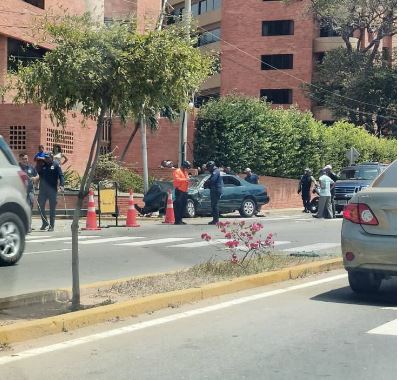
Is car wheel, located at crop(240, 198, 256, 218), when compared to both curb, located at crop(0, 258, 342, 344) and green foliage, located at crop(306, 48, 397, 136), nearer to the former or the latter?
curb, located at crop(0, 258, 342, 344)

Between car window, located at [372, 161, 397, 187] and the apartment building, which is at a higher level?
the apartment building

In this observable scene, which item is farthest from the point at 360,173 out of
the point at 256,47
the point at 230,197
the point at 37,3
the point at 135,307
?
the point at 256,47

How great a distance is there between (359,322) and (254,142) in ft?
88.7

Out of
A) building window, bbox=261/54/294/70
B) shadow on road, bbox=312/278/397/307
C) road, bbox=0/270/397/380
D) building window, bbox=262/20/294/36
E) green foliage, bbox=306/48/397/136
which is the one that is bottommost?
road, bbox=0/270/397/380

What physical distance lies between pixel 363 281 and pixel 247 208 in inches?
706

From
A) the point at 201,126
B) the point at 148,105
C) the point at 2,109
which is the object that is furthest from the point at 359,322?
the point at 201,126

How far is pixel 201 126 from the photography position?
1359 inches

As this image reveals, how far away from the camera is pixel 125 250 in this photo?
1487 centimetres

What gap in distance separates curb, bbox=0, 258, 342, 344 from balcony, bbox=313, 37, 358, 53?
48959 millimetres

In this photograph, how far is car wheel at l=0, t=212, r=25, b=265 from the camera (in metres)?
11.6

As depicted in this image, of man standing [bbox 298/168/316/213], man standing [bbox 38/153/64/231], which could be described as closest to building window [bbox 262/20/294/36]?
man standing [bbox 298/168/316/213]

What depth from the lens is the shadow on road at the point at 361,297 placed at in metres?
9.20

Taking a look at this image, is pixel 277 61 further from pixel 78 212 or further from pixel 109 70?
pixel 109 70

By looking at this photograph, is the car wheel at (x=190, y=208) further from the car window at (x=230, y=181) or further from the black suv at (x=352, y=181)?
the black suv at (x=352, y=181)
